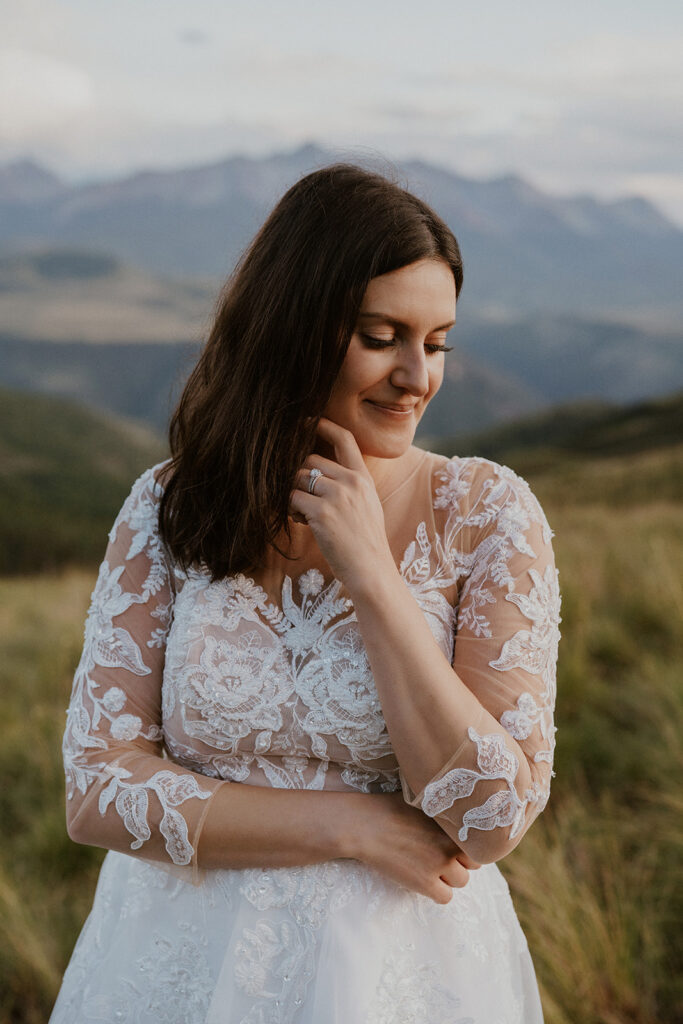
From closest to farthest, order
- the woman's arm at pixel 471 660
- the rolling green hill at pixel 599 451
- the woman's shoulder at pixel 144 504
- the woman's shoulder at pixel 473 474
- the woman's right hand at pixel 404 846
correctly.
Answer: the woman's arm at pixel 471 660 → the woman's right hand at pixel 404 846 → the woman's shoulder at pixel 473 474 → the woman's shoulder at pixel 144 504 → the rolling green hill at pixel 599 451

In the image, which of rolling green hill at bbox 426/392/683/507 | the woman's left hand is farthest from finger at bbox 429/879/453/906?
rolling green hill at bbox 426/392/683/507

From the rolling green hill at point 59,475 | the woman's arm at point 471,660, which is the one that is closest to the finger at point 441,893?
the woman's arm at point 471,660

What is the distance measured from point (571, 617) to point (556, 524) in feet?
19.4

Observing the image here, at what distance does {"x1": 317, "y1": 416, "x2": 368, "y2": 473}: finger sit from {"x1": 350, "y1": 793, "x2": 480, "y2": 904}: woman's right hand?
764mm

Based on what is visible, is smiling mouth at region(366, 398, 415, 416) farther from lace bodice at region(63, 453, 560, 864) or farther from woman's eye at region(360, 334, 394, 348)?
lace bodice at region(63, 453, 560, 864)

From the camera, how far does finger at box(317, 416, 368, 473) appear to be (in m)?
2.03

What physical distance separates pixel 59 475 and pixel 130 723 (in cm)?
8817

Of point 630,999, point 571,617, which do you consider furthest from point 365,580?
point 571,617

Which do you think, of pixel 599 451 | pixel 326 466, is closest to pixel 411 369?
pixel 326 466

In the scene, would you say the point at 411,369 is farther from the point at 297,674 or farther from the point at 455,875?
the point at 455,875

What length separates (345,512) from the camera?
A: 192cm

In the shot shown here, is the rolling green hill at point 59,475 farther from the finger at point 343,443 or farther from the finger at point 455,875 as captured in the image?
the finger at point 455,875

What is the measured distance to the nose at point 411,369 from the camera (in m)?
1.99

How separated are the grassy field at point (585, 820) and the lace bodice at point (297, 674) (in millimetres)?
1644
